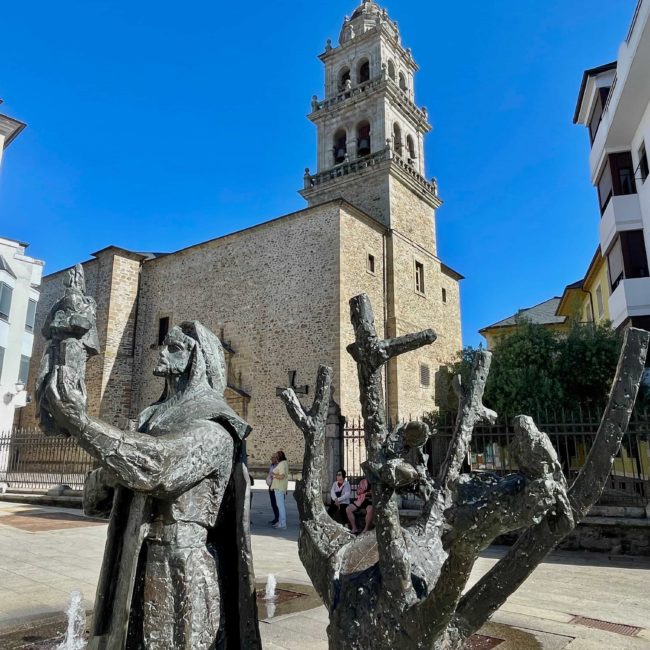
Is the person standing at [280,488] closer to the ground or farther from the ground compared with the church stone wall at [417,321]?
closer to the ground

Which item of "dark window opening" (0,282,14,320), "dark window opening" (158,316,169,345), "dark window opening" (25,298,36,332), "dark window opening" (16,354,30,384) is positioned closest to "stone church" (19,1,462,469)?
"dark window opening" (158,316,169,345)

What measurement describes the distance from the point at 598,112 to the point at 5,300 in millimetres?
22513

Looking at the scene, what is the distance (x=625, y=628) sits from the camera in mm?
4027

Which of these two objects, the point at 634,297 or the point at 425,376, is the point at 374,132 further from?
the point at 634,297

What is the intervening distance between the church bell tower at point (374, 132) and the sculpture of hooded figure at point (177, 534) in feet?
73.3

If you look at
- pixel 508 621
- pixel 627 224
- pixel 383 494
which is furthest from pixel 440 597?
pixel 627 224

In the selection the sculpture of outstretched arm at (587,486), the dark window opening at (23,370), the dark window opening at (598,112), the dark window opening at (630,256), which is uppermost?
the dark window opening at (598,112)

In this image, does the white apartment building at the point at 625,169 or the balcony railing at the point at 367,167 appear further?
the balcony railing at the point at 367,167

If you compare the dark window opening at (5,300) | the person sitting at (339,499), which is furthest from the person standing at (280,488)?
the dark window opening at (5,300)

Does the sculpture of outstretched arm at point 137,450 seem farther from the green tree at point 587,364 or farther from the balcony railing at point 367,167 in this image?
the balcony railing at point 367,167

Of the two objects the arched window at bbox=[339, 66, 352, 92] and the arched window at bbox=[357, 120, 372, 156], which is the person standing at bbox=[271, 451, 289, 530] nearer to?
the arched window at bbox=[357, 120, 372, 156]

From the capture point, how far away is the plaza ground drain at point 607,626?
3924 millimetres

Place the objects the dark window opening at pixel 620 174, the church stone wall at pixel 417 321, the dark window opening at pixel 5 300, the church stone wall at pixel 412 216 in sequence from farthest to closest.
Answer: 1. the church stone wall at pixel 412 216
2. the church stone wall at pixel 417 321
3. the dark window opening at pixel 5 300
4. the dark window opening at pixel 620 174

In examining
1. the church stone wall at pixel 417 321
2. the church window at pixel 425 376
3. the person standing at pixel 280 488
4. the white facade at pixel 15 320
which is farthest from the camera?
the church window at pixel 425 376
